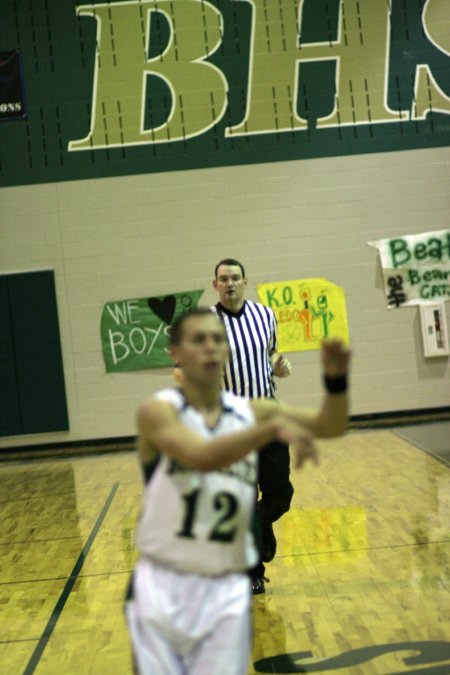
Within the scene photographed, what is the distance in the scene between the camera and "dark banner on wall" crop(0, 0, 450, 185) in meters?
13.0

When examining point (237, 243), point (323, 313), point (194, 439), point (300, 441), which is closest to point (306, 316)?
point (323, 313)

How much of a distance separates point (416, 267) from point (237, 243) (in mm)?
2574

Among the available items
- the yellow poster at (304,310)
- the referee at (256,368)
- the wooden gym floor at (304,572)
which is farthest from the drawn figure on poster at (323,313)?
the referee at (256,368)

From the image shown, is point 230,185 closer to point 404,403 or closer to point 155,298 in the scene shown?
point 155,298

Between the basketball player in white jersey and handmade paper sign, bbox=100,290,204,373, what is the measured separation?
Answer: 403 inches

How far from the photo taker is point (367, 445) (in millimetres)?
11242

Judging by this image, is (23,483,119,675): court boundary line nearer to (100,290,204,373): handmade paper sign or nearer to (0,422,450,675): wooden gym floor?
(0,422,450,675): wooden gym floor

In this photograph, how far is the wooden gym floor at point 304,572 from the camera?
15.2 feet

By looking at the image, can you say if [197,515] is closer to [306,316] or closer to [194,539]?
[194,539]

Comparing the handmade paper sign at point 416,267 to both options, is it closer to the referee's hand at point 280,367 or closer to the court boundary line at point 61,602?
the court boundary line at point 61,602

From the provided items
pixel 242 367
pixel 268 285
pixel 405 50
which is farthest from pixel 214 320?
pixel 405 50

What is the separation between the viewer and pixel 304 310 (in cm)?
1303

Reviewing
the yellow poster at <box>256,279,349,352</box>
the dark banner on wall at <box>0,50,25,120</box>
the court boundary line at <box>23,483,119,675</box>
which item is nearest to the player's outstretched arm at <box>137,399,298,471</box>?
the court boundary line at <box>23,483,119,675</box>

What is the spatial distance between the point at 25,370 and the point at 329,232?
472 centimetres
